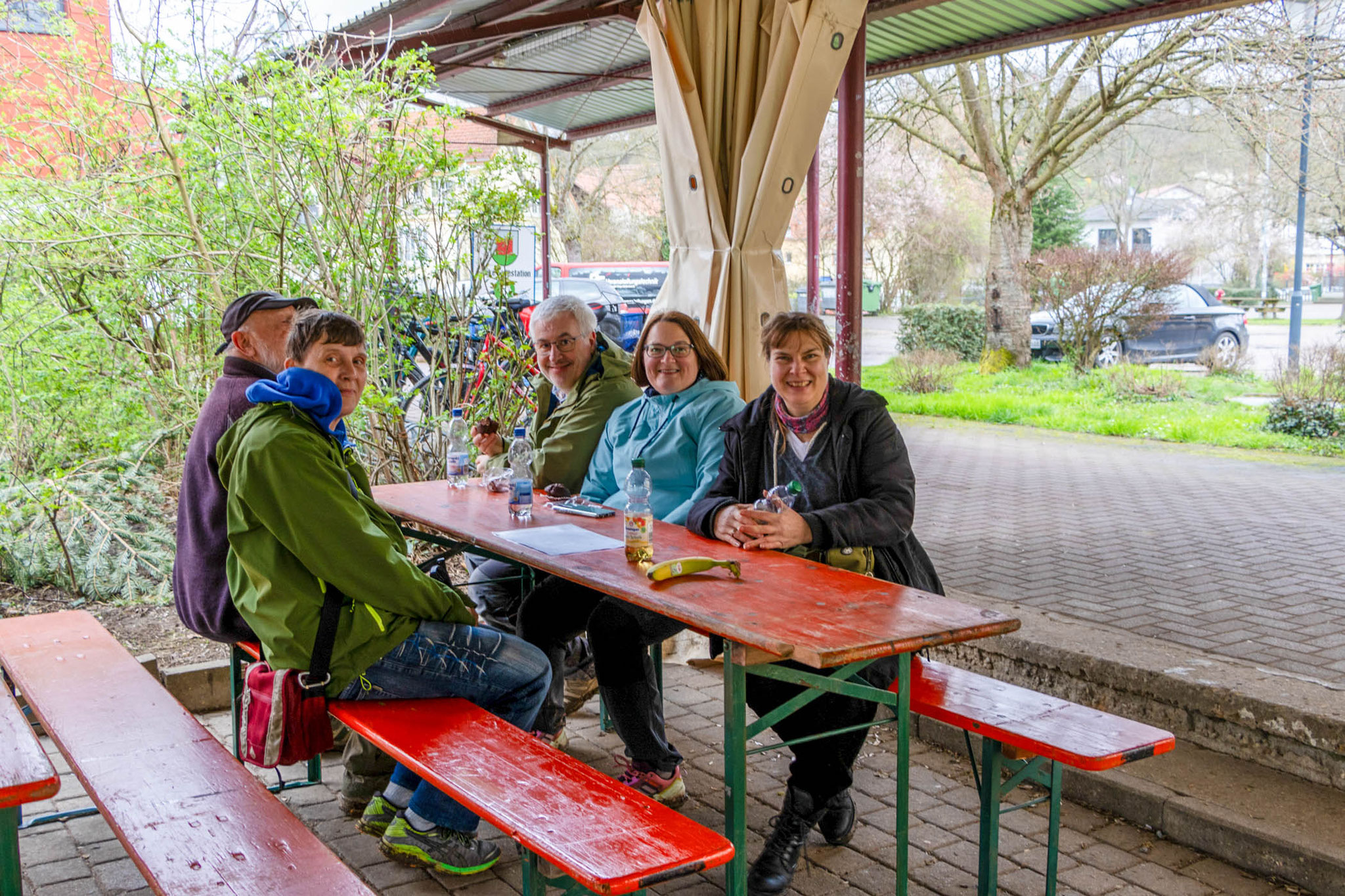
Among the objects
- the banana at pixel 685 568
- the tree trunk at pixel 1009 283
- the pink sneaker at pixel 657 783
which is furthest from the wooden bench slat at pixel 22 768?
the tree trunk at pixel 1009 283

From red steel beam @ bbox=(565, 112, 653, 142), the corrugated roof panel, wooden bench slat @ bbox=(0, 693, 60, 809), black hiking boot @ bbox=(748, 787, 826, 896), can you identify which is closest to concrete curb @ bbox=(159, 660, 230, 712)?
wooden bench slat @ bbox=(0, 693, 60, 809)

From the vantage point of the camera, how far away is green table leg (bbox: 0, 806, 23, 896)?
2340mm

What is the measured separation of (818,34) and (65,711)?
11.2 ft

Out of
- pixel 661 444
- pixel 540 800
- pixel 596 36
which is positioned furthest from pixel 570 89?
pixel 540 800

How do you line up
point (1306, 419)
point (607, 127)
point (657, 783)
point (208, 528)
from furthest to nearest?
point (1306, 419) < point (607, 127) < point (657, 783) < point (208, 528)

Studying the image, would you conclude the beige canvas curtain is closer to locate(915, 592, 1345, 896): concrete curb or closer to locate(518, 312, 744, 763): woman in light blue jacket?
locate(518, 312, 744, 763): woman in light blue jacket

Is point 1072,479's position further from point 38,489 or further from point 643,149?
point 643,149

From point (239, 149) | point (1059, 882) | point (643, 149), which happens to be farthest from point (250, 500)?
point (643, 149)

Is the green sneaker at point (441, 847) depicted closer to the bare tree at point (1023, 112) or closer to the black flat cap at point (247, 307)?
the black flat cap at point (247, 307)

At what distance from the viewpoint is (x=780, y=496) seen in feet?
10.9

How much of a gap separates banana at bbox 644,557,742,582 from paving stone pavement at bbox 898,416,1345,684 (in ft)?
7.16

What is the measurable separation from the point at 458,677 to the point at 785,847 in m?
1.02

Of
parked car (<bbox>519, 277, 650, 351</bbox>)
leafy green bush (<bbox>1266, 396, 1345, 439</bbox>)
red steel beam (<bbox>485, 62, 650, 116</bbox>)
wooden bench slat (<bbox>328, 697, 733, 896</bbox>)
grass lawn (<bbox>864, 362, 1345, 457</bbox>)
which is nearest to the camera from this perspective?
wooden bench slat (<bbox>328, 697, 733, 896</bbox>)

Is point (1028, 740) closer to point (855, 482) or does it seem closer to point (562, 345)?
point (855, 482)
